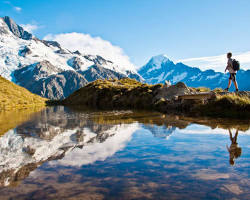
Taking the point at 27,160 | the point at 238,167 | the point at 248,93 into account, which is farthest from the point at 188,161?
the point at 248,93

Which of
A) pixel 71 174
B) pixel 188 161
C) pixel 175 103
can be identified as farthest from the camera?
pixel 175 103

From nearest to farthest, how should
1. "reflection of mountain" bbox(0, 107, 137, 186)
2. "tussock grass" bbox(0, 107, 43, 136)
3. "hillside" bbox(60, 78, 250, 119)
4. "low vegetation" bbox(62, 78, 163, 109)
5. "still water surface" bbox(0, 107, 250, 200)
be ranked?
"still water surface" bbox(0, 107, 250, 200) < "reflection of mountain" bbox(0, 107, 137, 186) < "tussock grass" bbox(0, 107, 43, 136) < "hillside" bbox(60, 78, 250, 119) < "low vegetation" bbox(62, 78, 163, 109)

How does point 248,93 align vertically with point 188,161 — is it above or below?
above

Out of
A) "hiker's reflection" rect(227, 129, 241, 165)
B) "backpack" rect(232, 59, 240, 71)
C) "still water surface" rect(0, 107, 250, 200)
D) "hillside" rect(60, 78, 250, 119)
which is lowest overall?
"still water surface" rect(0, 107, 250, 200)

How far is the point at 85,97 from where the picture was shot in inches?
2411

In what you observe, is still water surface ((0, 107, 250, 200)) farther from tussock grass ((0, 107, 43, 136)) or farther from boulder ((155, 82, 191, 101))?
boulder ((155, 82, 191, 101))

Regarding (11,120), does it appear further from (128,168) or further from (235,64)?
(235,64)

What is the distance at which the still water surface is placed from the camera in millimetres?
3832

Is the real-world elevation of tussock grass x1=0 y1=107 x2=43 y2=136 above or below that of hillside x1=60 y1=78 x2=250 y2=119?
below

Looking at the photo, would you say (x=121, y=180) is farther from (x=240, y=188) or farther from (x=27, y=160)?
(x=27, y=160)

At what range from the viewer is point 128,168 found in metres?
5.01

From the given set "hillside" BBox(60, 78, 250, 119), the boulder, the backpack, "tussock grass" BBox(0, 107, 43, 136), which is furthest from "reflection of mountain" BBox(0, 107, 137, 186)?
the boulder

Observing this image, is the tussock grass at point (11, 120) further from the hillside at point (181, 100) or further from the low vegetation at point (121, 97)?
the low vegetation at point (121, 97)

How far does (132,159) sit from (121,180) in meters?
1.39
